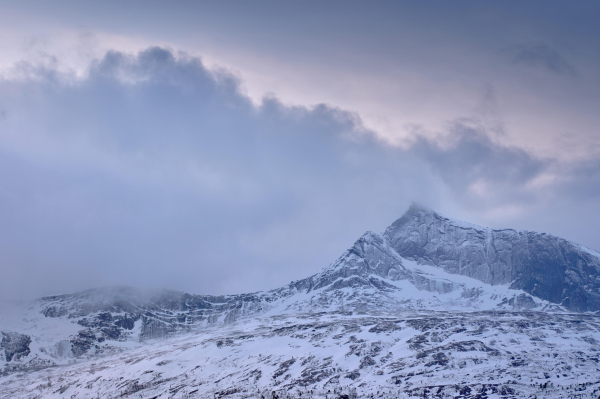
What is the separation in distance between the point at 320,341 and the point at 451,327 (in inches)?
2129

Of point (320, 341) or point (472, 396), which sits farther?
point (320, 341)

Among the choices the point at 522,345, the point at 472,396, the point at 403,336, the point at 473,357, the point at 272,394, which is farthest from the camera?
the point at 403,336

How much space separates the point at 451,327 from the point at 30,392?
560ft

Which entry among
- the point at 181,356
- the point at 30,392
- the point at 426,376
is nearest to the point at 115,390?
the point at 181,356

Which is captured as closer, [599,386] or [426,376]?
[599,386]

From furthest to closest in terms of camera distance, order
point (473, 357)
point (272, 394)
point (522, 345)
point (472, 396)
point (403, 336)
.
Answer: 1. point (403, 336)
2. point (522, 345)
3. point (473, 357)
4. point (272, 394)
5. point (472, 396)

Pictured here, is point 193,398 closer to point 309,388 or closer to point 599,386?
point 309,388

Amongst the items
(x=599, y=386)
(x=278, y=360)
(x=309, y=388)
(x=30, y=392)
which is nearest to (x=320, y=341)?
(x=278, y=360)

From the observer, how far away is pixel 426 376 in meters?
138

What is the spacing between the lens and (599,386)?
118 metres

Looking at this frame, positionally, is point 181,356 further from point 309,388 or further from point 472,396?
point 472,396

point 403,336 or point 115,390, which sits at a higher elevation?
point 403,336

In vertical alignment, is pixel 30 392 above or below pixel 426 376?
below

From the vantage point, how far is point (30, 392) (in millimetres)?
190750
